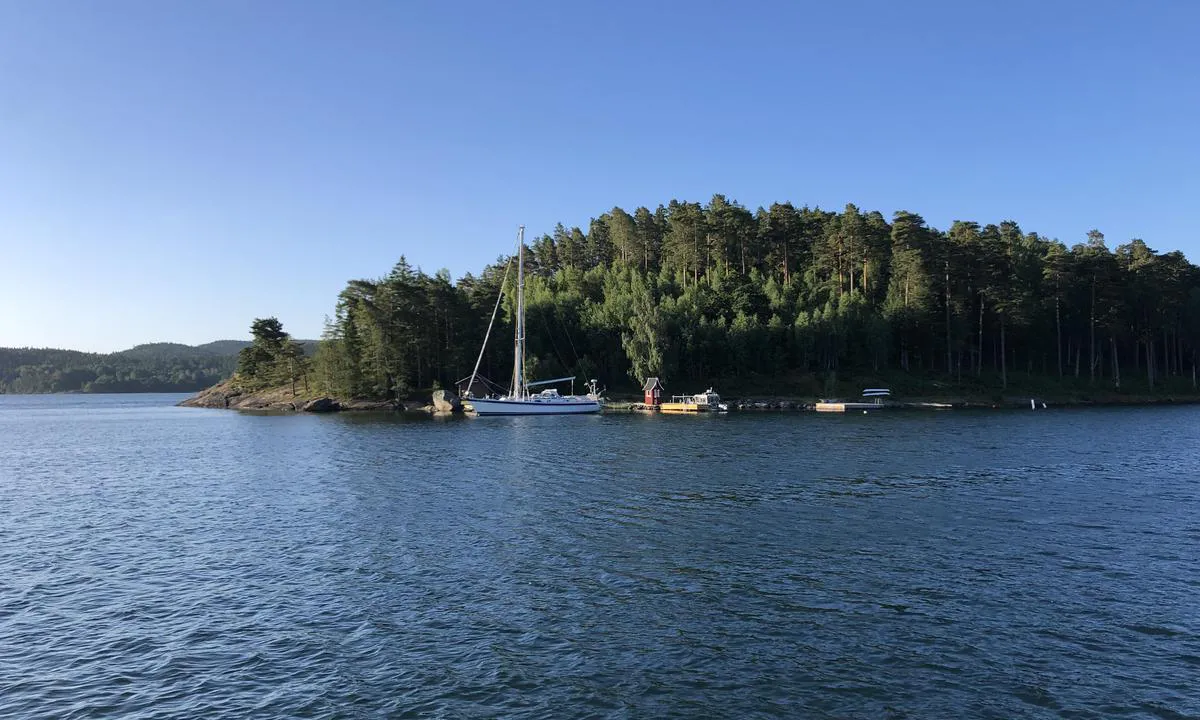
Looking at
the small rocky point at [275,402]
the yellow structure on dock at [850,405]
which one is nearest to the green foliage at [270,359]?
the small rocky point at [275,402]

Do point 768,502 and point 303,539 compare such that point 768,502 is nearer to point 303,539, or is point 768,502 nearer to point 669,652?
point 669,652

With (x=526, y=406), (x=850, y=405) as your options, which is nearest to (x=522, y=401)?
(x=526, y=406)

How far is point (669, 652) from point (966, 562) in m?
12.5

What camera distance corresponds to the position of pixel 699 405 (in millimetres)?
106188

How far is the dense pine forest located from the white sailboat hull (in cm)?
1441

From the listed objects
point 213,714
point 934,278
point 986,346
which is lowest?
point 213,714

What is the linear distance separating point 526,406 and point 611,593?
84.1 metres

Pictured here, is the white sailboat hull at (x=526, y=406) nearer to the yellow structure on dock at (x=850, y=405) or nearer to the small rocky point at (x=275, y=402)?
the small rocky point at (x=275, y=402)

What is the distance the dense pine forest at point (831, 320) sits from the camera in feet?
391

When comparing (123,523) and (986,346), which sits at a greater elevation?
(986,346)

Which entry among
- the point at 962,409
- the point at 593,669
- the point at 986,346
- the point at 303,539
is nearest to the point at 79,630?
the point at 303,539

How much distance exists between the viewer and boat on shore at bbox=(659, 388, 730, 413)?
106m

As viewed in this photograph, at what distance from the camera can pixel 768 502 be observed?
1312 inches

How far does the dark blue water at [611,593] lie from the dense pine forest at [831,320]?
76075 mm
